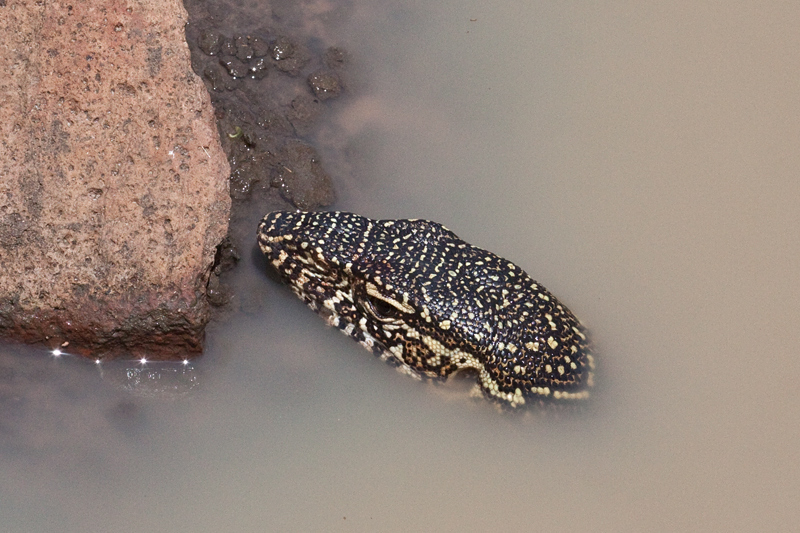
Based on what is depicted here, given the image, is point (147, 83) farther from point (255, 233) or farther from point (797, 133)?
point (797, 133)

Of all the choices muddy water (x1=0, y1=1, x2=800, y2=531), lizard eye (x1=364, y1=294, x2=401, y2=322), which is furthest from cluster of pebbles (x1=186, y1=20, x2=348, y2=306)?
lizard eye (x1=364, y1=294, x2=401, y2=322)

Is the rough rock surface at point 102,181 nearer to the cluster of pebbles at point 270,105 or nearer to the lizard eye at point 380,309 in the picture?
the cluster of pebbles at point 270,105

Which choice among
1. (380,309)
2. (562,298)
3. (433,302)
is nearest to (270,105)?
(380,309)

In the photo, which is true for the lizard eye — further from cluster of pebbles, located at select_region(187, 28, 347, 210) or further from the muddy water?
cluster of pebbles, located at select_region(187, 28, 347, 210)

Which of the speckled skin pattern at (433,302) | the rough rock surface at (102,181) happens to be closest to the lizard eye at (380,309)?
the speckled skin pattern at (433,302)

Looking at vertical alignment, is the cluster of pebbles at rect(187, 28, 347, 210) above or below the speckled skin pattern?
above

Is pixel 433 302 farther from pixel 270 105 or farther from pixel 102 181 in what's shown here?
pixel 270 105
